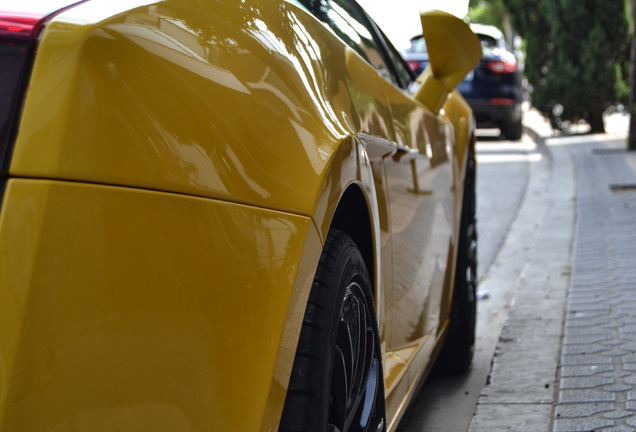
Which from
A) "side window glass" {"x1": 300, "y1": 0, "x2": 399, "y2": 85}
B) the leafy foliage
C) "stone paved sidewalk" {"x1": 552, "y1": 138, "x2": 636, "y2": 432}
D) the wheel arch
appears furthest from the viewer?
→ the leafy foliage

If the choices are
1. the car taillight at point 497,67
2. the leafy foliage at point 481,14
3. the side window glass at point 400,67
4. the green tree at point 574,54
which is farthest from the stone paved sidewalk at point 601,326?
the leafy foliage at point 481,14

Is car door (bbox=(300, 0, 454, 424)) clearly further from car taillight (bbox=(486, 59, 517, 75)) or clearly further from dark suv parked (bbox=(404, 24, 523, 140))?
car taillight (bbox=(486, 59, 517, 75))

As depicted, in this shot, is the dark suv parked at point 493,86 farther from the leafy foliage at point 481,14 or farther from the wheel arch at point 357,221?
the leafy foliage at point 481,14

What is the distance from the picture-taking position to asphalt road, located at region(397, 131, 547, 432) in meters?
3.34

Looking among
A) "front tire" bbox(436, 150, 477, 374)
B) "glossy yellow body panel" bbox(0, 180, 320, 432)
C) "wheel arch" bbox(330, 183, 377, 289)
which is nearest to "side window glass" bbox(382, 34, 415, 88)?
"front tire" bbox(436, 150, 477, 374)

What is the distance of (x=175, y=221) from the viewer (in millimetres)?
1283

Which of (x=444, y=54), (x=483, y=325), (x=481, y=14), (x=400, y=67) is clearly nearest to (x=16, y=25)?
(x=444, y=54)

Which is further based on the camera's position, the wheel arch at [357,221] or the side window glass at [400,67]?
the side window glass at [400,67]

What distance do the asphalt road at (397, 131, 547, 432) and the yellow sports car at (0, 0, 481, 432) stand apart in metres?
1.51

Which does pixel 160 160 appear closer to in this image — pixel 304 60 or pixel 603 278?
pixel 304 60

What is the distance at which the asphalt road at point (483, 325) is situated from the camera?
3338 millimetres

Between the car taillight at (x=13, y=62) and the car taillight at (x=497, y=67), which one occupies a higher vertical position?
the car taillight at (x=13, y=62)

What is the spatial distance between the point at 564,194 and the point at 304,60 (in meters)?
8.24

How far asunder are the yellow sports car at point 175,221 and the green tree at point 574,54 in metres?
15.3
